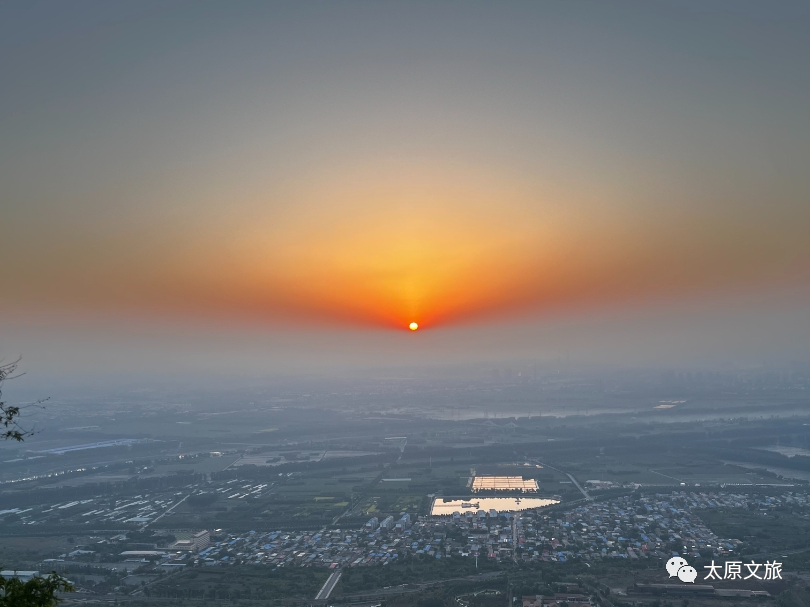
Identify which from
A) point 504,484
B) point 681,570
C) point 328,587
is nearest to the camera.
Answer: point 681,570

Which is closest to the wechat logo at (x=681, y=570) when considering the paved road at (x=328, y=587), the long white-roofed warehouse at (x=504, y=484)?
the paved road at (x=328, y=587)

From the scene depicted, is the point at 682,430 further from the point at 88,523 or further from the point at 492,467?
the point at 88,523

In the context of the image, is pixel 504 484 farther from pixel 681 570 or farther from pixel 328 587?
pixel 328 587

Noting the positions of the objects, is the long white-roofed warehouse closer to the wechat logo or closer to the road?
the road

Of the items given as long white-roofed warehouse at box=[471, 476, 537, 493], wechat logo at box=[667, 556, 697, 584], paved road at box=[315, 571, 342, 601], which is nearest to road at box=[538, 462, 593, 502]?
long white-roofed warehouse at box=[471, 476, 537, 493]

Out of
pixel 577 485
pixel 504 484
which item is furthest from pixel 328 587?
pixel 577 485

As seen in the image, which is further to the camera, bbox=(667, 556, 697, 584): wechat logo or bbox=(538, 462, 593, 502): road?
bbox=(538, 462, 593, 502): road

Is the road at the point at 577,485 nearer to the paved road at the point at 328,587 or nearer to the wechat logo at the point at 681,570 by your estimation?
the wechat logo at the point at 681,570
